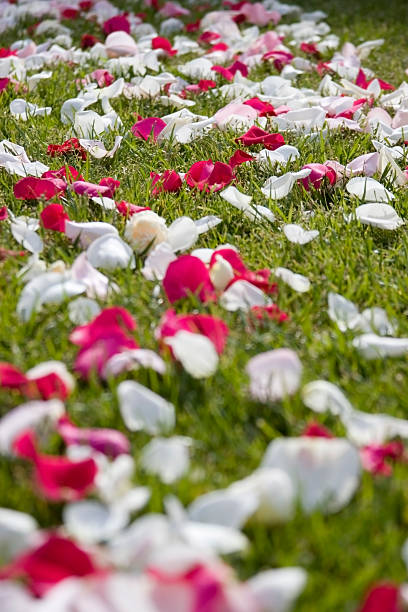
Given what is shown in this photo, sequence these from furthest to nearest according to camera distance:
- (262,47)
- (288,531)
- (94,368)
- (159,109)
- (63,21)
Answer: (63,21), (262,47), (159,109), (94,368), (288,531)

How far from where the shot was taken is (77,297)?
5.26ft

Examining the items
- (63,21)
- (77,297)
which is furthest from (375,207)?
(63,21)

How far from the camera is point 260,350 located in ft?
4.73

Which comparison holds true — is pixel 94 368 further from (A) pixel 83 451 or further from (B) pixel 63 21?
(B) pixel 63 21

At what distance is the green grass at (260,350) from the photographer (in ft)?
3.32

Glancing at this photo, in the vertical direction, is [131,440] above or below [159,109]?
above

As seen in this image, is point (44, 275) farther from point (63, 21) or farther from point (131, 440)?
point (63, 21)

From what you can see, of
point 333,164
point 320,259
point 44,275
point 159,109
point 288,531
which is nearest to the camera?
point 288,531

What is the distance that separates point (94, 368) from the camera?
1.33 m

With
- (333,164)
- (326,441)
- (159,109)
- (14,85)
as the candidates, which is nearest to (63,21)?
(14,85)

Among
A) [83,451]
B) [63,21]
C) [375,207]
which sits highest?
[83,451]

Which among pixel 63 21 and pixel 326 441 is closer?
pixel 326 441

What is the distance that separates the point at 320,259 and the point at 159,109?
1325 mm

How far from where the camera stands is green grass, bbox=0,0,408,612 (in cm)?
101
